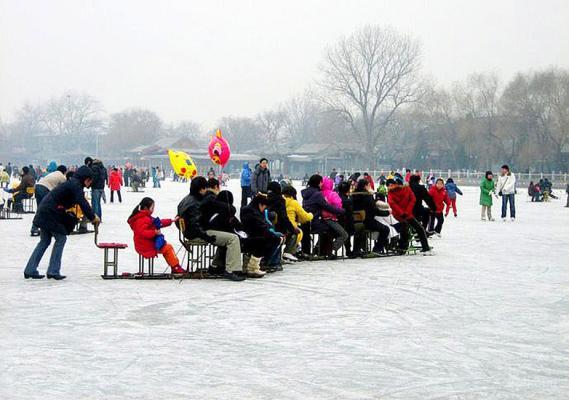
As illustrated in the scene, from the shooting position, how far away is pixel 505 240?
1673 centimetres

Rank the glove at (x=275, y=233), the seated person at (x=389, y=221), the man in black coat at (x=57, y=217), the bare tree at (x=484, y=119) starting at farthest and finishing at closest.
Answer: the bare tree at (x=484, y=119) → the seated person at (x=389, y=221) → the glove at (x=275, y=233) → the man in black coat at (x=57, y=217)

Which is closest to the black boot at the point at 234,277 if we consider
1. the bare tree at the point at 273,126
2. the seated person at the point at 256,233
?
the seated person at the point at 256,233

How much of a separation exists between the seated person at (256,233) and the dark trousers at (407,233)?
3415 mm

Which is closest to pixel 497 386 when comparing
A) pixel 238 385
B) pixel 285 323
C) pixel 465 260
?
pixel 238 385

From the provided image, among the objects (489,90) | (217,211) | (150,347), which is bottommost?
(150,347)

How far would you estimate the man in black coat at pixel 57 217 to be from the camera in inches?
397

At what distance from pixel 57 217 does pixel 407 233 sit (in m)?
6.03

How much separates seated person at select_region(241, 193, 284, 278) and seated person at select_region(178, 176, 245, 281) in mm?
308

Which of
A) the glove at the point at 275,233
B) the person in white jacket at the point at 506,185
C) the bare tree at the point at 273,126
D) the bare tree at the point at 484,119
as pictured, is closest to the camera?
the glove at the point at 275,233

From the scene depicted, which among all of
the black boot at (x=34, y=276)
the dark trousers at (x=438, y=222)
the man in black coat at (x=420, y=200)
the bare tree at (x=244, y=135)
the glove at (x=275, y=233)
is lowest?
the black boot at (x=34, y=276)

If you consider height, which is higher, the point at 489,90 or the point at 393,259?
the point at 489,90

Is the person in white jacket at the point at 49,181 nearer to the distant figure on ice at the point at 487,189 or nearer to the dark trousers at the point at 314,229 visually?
the dark trousers at the point at 314,229

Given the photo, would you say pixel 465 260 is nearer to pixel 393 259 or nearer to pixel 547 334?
pixel 393 259

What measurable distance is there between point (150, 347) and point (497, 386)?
101 inches
